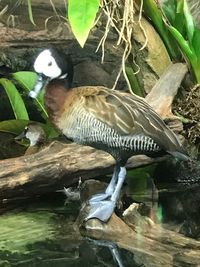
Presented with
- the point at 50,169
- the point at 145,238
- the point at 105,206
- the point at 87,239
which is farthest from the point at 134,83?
the point at 145,238

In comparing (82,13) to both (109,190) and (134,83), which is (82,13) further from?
(134,83)

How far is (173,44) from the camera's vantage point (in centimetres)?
464

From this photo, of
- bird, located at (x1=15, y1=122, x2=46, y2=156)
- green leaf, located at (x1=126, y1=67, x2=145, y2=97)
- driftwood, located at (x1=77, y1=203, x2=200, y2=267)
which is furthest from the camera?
green leaf, located at (x1=126, y1=67, x2=145, y2=97)

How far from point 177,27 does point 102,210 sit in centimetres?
171

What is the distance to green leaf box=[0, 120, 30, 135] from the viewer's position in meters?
4.38

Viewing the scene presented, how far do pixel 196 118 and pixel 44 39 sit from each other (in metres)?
1.34

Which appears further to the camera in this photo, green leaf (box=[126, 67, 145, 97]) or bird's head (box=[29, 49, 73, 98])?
green leaf (box=[126, 67, 145, 97])

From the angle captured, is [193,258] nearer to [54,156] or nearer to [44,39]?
[54,156]

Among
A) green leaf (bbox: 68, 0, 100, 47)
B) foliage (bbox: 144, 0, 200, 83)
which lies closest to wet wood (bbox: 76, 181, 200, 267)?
green leaf (bbox: 68, 0, 100, 47)

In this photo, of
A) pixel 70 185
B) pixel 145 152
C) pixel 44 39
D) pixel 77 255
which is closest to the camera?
pixel 77 255

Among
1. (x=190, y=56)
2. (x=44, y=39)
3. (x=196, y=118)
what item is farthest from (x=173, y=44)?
(x=44, y=39)

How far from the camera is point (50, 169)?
359cm

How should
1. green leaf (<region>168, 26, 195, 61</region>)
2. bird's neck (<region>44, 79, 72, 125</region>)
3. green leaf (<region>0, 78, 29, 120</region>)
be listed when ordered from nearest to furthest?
bird's neck (<region>44, 79, 72, 125</region>)
green leaf (<region>168, 26, 195, 61</region>)
green leaf (<region>0, 78, 29, 120</region>)

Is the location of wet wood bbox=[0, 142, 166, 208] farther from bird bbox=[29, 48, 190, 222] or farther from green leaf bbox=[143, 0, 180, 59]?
green leaf bbox=[143, 0, 180, 59]
